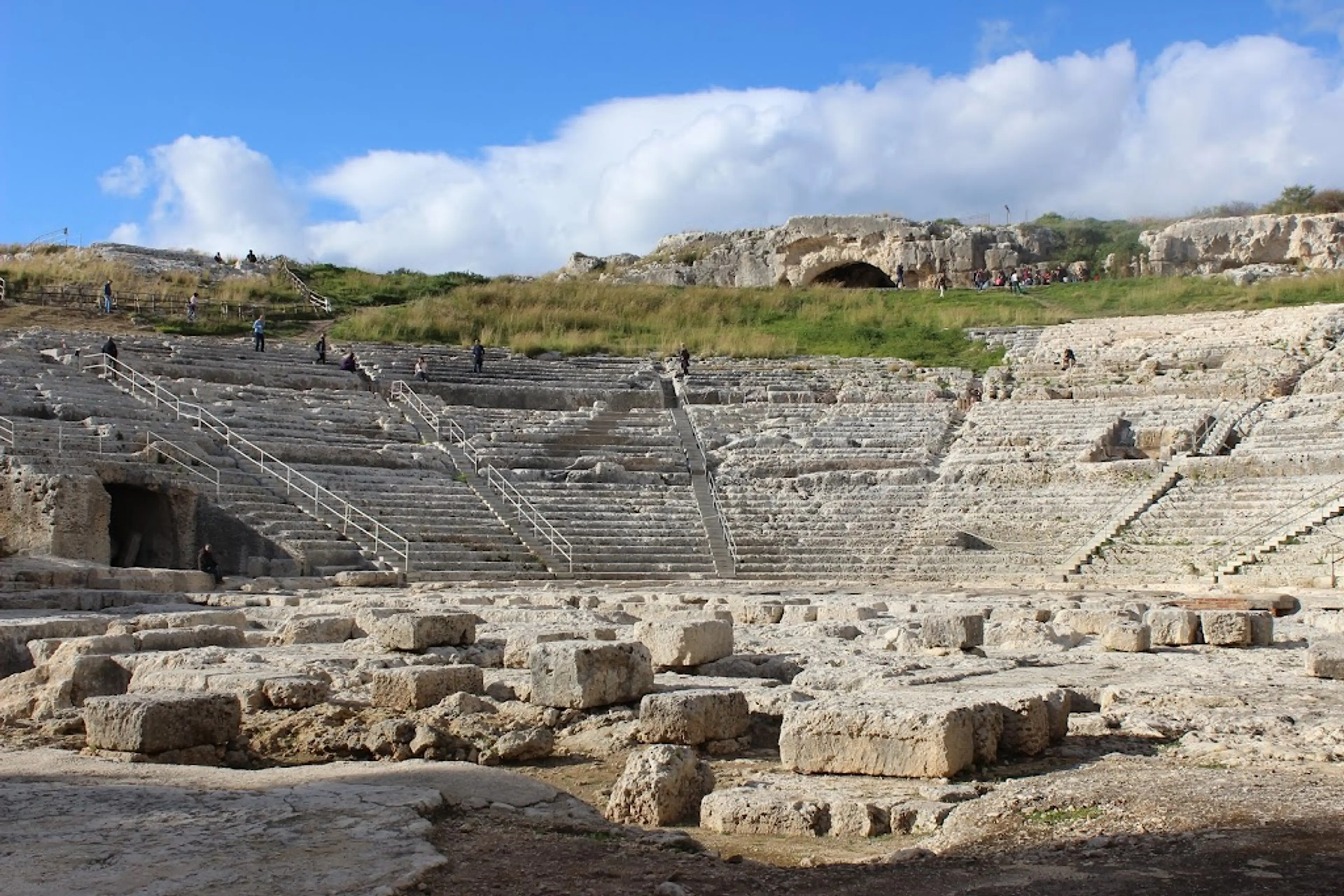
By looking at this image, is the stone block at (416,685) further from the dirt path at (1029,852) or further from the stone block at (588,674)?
the dirt path at (1029,852)

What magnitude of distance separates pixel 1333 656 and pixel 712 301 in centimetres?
3029

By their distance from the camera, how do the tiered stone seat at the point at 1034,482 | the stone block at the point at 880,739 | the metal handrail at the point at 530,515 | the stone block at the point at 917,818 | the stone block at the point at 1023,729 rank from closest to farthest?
the stone block at the point at 917,818 → the stone block at the point at 880,739 → the stone block at the point at 1023,729 → the tiered stone seat at the point at 1034,482 → the metal handrail at the point at 530,515

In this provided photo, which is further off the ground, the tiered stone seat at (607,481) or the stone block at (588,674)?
the tiered stone seat at (607,481)

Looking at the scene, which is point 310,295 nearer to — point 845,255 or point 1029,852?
point 845,255

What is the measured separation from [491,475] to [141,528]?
6201 millimetres

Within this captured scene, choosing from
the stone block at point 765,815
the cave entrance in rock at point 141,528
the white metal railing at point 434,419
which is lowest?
the stone block at point 765,815

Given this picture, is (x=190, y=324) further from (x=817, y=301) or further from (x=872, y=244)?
(x=872, y=244)

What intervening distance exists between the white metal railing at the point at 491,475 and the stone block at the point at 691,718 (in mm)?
13841

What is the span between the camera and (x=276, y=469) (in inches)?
898

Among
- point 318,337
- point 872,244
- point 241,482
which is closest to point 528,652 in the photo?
point 241,482

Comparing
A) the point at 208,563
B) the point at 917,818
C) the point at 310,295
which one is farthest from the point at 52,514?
the point at 310,295

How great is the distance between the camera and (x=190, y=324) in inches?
1277

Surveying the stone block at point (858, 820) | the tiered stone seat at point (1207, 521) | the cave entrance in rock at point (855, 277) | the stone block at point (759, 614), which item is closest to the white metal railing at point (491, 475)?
the stone block at point (759, 614)

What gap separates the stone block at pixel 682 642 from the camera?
31.4 feet
